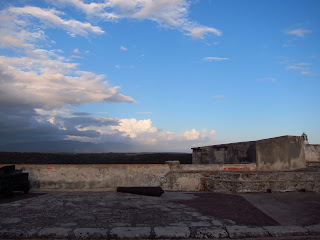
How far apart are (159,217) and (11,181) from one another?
5.19 metres

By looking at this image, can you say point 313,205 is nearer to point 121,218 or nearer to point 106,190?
point 121,218

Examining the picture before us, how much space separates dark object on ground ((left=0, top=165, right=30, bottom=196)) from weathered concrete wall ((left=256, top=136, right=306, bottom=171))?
919 cm

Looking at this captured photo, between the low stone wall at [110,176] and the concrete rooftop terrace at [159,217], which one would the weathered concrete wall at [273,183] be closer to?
the concrete rooftop terrace at [159,217]

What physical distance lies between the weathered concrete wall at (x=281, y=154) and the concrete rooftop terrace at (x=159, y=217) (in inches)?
156

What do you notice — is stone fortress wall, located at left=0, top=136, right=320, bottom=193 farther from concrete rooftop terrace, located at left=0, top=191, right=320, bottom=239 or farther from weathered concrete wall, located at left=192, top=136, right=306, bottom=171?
concrete rooftop terrace, located at left=0, top=191, right=320, bottom=239

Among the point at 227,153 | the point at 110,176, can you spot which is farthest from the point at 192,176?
the point at 227,153

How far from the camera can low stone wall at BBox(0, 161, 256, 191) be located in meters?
10.1

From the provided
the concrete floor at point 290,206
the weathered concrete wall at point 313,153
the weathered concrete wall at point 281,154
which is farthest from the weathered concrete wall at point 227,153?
the concrete floor at point 290,206

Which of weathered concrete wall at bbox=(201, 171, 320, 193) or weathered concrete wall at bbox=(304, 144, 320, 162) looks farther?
weathered concrete wall at bbox=(304, 144, 320, 162)

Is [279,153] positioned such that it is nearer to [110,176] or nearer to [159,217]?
[110,176]

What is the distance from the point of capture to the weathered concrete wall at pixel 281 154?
39.3 feet

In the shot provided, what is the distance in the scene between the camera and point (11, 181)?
27.6 feet

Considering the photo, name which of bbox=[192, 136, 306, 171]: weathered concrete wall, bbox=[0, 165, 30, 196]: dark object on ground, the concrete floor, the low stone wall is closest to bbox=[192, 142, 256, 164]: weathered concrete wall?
bbox=[192, 136, 306, 171]: weathered concrete wall

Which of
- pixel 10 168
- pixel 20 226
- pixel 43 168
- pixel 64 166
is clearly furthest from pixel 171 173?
pixel 20 226
